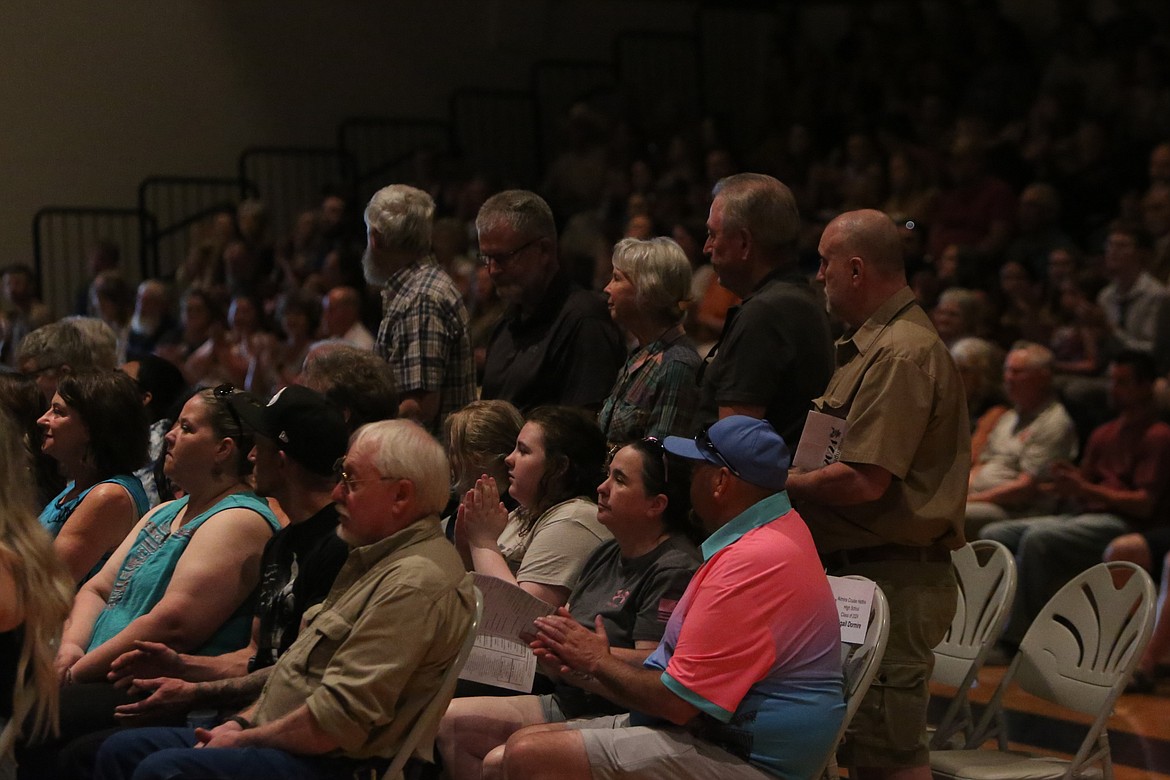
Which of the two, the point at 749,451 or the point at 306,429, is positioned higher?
the point at 749,451

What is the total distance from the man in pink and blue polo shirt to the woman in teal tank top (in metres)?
0.81

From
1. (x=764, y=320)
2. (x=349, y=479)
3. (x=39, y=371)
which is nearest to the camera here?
(x=349, y=479)

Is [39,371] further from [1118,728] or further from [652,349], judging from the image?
[1118,728]

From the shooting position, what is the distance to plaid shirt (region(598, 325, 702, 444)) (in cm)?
404

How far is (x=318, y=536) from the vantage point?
11.1 ft

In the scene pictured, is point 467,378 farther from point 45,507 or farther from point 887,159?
point 887,159

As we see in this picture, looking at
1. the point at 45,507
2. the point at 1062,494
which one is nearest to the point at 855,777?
the point at 45,507

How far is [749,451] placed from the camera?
3023 mm

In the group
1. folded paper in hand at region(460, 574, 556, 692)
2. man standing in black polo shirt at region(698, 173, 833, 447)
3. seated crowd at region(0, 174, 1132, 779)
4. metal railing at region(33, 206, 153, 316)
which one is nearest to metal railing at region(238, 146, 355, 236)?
metal railing at region(33, 206, 153, 316)

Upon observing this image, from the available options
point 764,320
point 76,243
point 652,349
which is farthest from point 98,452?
point 76,243

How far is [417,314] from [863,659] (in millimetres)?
1981

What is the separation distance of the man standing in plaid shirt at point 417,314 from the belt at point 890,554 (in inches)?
61.6

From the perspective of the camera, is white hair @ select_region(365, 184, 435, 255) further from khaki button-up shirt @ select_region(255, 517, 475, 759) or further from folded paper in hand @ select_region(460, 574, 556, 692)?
khaki button-up shirt @ select_region(255, 517, 475, 759)

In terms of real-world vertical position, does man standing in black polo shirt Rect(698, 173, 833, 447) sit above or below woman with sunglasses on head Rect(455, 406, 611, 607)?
above
